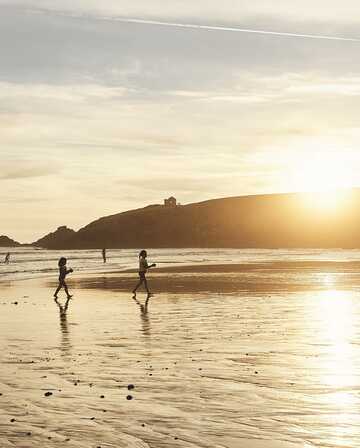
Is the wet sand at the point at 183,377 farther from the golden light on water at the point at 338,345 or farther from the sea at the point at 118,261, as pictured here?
the sea at the point at 118,261

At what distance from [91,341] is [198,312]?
7.94 meters

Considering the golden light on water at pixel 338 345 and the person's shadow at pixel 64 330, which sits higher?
the person's shadow at pixel 64 330

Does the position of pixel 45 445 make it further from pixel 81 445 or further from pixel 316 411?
pixel 316 411

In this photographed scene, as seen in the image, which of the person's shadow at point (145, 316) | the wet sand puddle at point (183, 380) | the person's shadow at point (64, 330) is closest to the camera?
the wet sand puddle at point (183, 380)

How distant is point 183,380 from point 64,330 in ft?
29.4

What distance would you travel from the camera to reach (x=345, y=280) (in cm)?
4616

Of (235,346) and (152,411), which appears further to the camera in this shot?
(235,346)

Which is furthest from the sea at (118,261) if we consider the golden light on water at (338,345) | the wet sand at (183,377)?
the wet sand at (183,377)

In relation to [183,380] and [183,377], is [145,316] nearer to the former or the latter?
[183,377]

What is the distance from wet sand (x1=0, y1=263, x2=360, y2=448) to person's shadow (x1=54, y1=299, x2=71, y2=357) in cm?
3

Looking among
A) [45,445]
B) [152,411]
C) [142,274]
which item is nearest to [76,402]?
[152,411]

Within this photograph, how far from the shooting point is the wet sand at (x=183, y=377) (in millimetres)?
10156

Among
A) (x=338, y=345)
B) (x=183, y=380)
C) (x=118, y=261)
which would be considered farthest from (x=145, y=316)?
(x=118, y=261)

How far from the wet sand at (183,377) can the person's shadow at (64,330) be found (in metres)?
0.03
